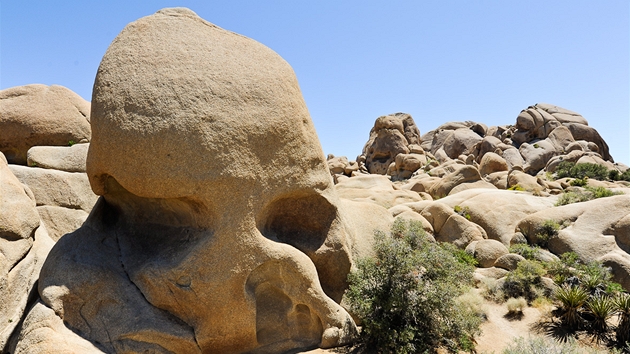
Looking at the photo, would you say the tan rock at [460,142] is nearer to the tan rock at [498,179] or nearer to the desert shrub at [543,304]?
the tan rock at [498,179]

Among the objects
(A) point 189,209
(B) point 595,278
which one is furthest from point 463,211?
(A) point 189,209

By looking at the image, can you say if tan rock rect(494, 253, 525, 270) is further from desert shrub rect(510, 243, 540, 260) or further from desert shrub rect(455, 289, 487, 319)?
desert shrub rect(455, 289, 487, 319)

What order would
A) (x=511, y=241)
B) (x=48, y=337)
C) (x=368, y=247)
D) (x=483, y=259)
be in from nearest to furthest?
(x=48, y=337)
(x=368, y=247)
(x=483, y=259)
(x=511, y=241)

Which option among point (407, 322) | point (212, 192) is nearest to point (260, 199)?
point (212, 192)

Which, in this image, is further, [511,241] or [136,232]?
[511,241]

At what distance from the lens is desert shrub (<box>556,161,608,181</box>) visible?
3422cm

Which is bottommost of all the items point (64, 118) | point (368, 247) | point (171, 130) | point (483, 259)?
point (483, 259)

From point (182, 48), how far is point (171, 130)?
5.27 ft

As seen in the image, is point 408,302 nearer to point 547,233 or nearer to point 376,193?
point 547,233

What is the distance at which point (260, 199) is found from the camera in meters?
7.55

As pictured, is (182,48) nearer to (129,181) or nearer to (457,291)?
(129,181)

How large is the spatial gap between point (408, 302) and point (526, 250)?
6769 mm

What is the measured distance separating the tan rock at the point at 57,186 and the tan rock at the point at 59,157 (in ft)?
0.90

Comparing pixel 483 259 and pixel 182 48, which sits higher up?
pixel 182 48
